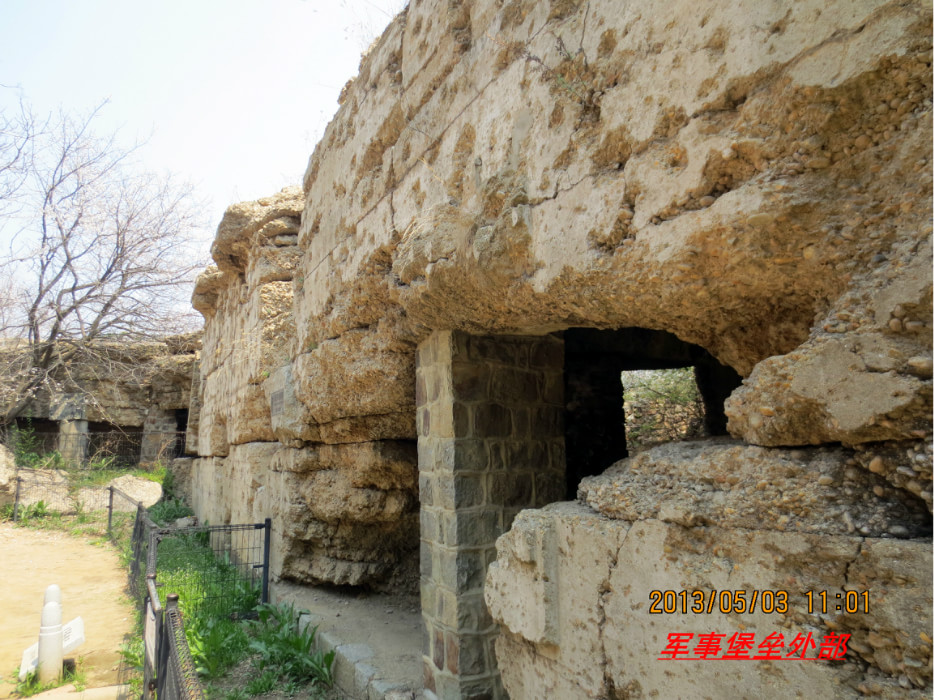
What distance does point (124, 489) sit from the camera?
10984 mm

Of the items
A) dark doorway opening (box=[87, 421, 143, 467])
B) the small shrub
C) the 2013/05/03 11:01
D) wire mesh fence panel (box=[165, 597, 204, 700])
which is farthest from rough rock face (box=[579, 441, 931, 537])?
dark doorway opening (box=[87, 421, 143, 467])

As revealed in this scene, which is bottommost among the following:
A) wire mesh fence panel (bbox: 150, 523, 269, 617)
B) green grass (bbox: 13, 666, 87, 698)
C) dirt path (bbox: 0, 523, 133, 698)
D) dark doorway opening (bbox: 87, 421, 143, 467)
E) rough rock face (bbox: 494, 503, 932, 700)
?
green grass (bbox: 13, 666, 87, 698)

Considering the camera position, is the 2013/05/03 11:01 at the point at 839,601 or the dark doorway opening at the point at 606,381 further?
the dark doorway opening at the point at 606,381

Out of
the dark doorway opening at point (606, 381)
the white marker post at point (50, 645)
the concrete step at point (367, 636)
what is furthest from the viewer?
the dark doorway opening at point (606, 381)

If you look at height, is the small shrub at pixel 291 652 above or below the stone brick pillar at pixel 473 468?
below

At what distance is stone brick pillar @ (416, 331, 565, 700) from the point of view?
272 centimetres

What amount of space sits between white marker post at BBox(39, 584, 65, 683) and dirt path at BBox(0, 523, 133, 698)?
0.74ft

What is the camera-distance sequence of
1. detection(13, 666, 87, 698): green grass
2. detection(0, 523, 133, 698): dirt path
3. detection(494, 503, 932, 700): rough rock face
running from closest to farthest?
detection(494, 503, 932, 700): rough rock face, detection(13, 666, 87, 698): green grass, detection(0, 523, 133, 698): dirt path

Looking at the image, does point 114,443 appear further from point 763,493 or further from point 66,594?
point 763,493

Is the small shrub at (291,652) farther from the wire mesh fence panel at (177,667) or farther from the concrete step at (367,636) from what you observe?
the wire mesh fence panel at (177,667)

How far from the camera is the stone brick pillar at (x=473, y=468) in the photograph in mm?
2725

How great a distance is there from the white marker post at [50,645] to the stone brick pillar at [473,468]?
9.54ft

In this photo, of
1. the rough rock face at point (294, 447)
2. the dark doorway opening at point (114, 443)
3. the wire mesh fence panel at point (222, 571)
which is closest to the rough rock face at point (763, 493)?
the rough rock face at point (294, 447)

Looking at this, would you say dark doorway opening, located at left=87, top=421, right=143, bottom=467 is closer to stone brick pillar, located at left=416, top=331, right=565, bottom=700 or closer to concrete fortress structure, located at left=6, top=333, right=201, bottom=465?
concrete fortress structure, located at left=6, top=333, right=201, bottom=465
